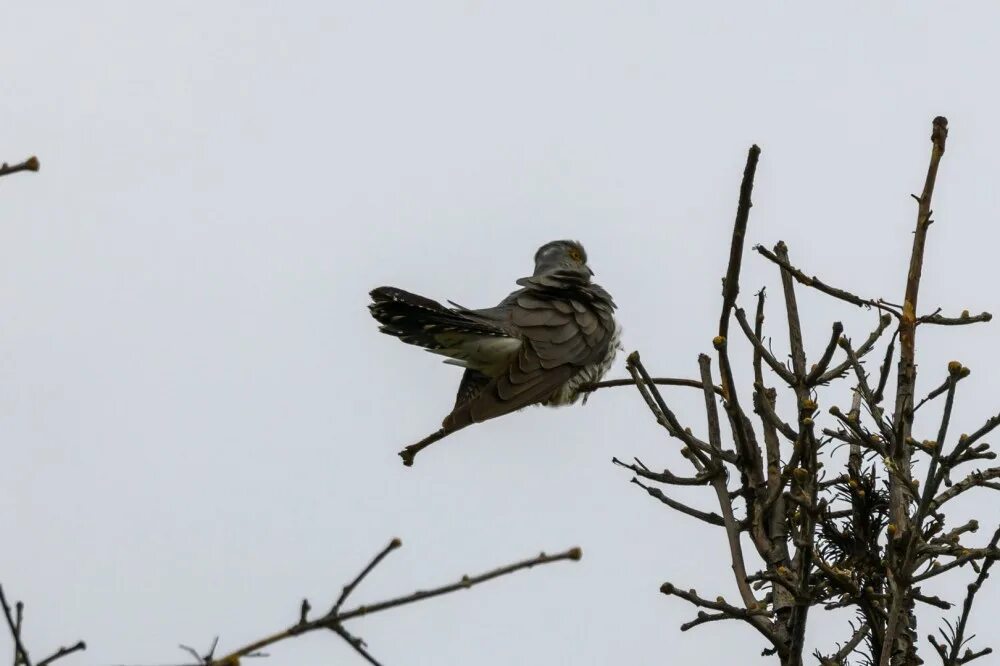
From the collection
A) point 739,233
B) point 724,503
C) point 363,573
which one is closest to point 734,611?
point 724,503

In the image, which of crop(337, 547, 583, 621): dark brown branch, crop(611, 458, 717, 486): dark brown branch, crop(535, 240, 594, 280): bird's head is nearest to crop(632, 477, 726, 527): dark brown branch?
crop(611, 458, 717, 486): dark brown branch

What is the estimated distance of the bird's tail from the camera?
614cm

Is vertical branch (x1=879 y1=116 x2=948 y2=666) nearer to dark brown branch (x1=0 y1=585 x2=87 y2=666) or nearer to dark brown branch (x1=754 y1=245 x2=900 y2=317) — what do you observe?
dark brown branch (x1=754 y1=245 x2=900 y2=317)

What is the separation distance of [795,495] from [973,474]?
1.75ft

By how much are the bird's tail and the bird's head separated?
1.96 metres

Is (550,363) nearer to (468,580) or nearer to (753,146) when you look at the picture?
(753,146)

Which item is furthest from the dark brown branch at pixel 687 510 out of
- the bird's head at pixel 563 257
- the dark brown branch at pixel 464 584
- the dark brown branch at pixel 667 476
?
the bird's head at pixel 563 257

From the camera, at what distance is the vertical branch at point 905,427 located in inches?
116

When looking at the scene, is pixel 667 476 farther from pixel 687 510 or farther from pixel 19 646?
pixel 19 646

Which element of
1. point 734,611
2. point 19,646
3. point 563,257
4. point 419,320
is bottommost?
point 19,646

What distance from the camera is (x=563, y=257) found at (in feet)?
27.9

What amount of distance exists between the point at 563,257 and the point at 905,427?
521 cm

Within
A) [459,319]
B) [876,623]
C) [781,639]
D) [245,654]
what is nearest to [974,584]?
[876,623]

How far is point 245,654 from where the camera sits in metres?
1.77
